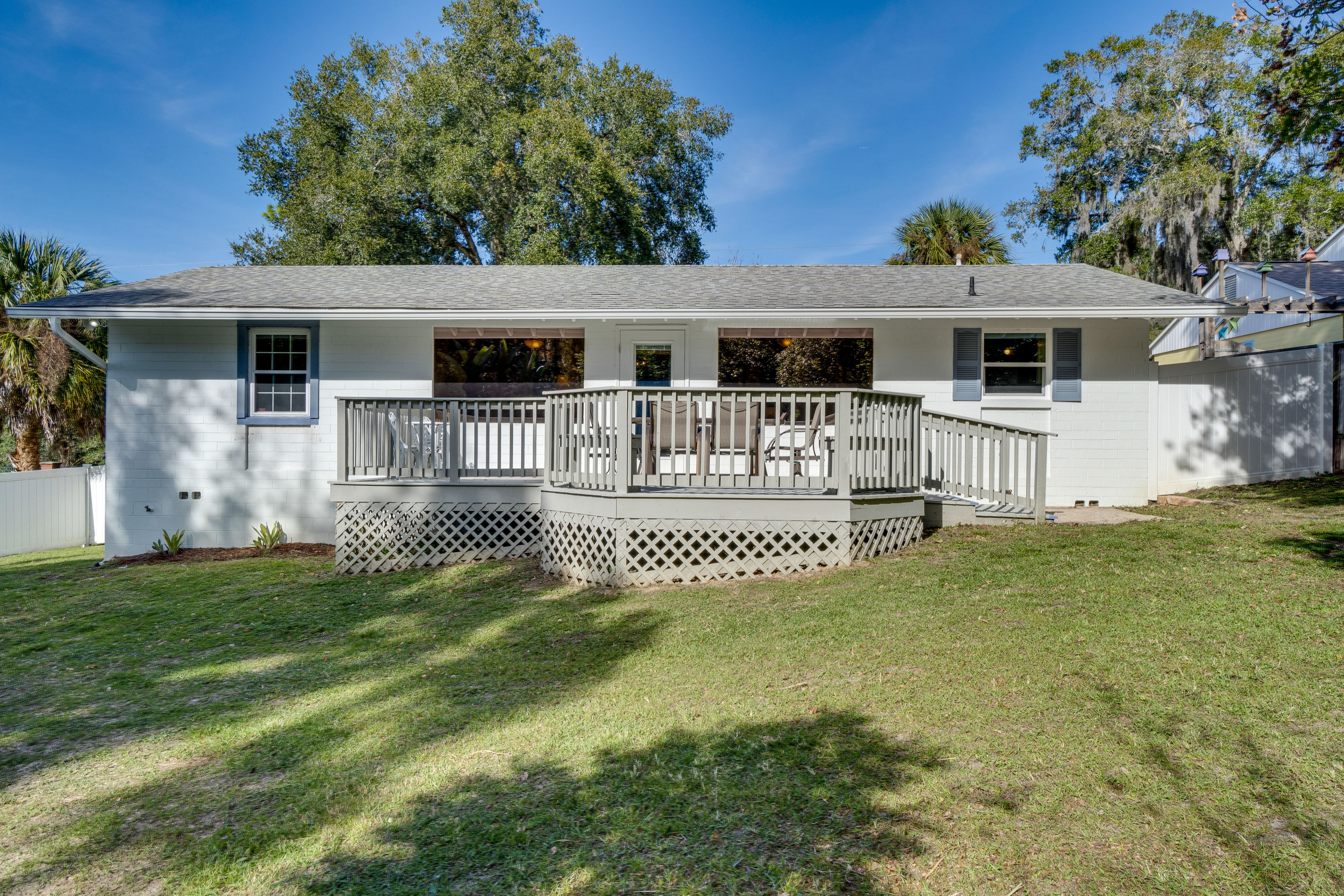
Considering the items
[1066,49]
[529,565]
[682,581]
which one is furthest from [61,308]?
[1066,49]

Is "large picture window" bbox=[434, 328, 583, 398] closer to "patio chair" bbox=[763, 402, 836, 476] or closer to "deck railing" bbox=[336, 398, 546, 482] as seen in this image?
"deck railing" bbox=[336, 398, 546, 482]

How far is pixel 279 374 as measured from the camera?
1038cm

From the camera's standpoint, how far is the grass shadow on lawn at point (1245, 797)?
238 cm

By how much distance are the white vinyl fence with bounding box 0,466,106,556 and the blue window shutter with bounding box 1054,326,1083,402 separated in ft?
51.8

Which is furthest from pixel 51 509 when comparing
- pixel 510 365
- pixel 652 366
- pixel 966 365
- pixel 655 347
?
pixel 966 365

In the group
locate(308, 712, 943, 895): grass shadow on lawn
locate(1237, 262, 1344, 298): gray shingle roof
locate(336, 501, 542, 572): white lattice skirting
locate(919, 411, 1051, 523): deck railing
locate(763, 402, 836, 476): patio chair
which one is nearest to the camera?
locate(308, 712, 943, 895): grass shadow on lawn

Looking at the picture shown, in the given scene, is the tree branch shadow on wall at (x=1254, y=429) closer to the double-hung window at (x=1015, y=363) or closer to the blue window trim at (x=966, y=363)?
the double-hung window at (x=1015, y=363)

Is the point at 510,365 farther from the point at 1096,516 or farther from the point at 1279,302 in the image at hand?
the point at 1279,302

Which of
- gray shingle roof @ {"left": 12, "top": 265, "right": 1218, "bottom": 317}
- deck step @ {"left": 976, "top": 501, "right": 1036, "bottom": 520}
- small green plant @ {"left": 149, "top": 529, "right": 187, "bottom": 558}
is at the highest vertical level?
gray shingle roof @ {"left": 12, "top": 265, "right": 1218, "bottom": 317}

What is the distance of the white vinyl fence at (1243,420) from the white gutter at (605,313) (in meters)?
1.56

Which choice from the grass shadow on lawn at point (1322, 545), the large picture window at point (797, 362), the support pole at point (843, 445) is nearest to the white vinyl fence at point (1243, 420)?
the grass shadow on lawn at point (1322, 545)

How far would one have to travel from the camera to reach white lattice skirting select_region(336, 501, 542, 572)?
8.17 m

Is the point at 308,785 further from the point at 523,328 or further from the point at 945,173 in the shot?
the point at 945,173

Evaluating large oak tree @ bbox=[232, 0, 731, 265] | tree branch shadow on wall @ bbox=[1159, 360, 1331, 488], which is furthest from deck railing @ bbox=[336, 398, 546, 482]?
large oak tree @ bbox=[232, 0, 731, 265]
